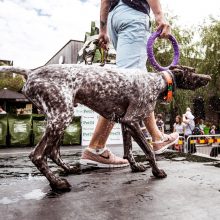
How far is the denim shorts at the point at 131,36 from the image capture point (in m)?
3.32

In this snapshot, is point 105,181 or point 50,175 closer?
point 50,175

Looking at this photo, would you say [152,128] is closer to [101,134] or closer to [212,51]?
[101,134]

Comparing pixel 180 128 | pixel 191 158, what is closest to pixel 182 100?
pixel 180 128

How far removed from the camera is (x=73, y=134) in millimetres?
10312

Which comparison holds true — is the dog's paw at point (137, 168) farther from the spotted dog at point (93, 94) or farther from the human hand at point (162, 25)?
the human hand at point (162, 25)

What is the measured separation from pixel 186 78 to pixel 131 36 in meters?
0.74

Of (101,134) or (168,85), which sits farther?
(101,134)

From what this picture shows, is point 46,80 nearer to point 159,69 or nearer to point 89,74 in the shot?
point 89,74

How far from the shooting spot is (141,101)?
2723mm

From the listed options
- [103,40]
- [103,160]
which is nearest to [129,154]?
[103,160]

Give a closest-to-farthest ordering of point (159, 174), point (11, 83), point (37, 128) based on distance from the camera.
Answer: point (159, 174) → point (37, 128) → point (11, 83)

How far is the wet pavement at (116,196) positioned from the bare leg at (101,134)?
1.05ft

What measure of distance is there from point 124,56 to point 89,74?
0.87 m

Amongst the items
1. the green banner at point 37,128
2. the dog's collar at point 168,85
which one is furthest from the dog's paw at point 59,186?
the green banner at point 37,128
